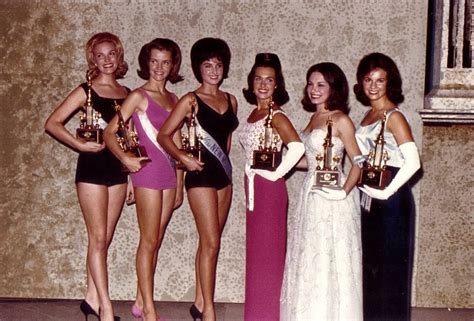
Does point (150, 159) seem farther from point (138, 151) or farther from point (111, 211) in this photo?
point (111, 211)

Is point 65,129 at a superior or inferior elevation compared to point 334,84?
inferior

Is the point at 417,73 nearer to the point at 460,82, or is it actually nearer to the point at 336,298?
the point at 460,82

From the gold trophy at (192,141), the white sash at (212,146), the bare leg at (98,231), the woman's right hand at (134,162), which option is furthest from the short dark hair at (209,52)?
the bare leg at (98,231)

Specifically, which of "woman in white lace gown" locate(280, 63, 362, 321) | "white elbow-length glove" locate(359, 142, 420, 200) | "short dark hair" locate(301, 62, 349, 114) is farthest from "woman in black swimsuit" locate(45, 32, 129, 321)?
"white elbow-length glove" locate(359, 142, 420, 200)

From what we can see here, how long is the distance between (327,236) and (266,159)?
66cm

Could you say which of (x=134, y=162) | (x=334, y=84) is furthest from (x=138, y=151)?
(x=334, y=84)

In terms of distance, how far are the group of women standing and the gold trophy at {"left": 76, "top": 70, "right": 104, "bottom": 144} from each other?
38mm

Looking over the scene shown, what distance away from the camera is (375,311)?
5.45m

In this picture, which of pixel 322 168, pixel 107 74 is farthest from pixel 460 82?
pixel 107 74

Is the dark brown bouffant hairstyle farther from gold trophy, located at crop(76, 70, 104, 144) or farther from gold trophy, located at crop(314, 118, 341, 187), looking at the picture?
gold trophy, located at crop(314, 118, 341, 187)

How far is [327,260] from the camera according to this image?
5.38 m

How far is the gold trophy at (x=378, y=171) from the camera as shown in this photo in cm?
520

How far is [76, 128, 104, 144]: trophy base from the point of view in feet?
19.2

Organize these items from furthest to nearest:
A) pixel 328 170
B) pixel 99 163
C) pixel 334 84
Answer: pixel 99 163 < pixel 334 84 < pixel 328 170
